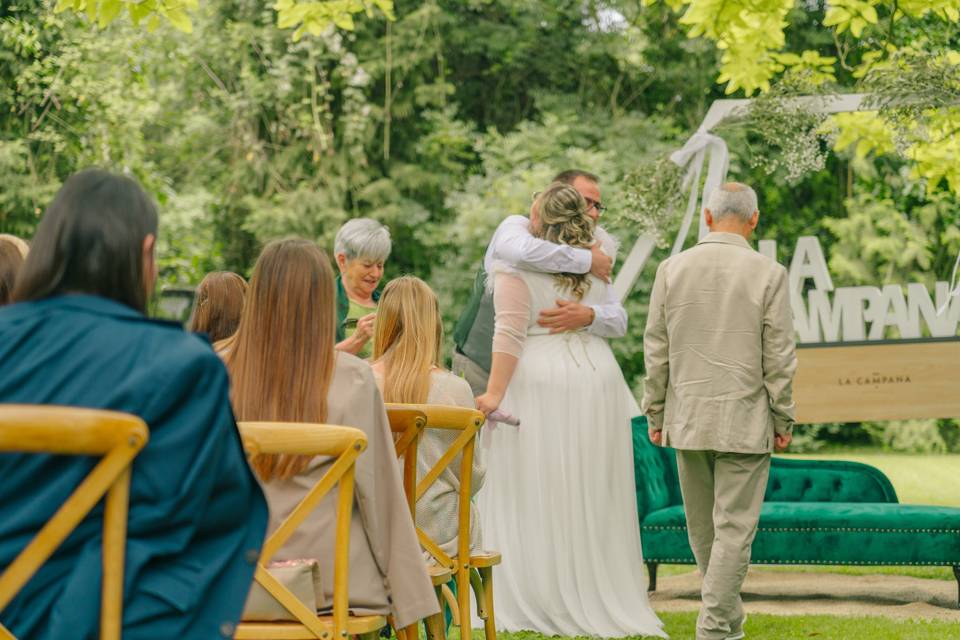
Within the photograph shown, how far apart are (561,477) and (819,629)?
1.51 m

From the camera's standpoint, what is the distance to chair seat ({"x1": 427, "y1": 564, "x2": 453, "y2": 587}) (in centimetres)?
418

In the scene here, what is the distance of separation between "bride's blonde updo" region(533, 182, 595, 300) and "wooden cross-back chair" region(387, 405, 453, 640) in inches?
87.8

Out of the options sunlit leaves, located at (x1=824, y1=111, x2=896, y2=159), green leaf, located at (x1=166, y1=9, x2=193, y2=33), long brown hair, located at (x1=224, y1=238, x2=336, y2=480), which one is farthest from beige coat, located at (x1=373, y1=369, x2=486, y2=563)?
sunlit leaves, located at (x1=824, y1=111, x2=896, y2=159)

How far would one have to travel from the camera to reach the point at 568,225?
6180mm

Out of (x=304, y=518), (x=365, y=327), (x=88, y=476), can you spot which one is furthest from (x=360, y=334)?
(x=88, y=476)

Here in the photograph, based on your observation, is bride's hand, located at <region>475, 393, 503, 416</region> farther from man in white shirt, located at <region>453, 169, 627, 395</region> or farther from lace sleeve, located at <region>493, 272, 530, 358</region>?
man in white shirt, located at <region>453, 169, 627, 395</region>

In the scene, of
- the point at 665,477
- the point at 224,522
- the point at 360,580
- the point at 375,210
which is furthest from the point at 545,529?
the point at 375,210

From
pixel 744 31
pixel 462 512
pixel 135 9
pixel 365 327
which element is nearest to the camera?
pixel 462 512

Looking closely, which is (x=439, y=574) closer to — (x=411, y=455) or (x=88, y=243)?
(x=411, y=455)

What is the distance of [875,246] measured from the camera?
21.5 meters

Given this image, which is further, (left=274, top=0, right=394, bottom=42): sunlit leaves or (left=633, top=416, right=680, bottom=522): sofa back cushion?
(left=274, top=0, right=394, bottom=42): sunlit leaves

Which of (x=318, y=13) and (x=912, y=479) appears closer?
(x=318, y=13)

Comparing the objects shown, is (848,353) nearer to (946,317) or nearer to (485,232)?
(946,317)

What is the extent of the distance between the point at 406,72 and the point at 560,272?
44.7 feet
